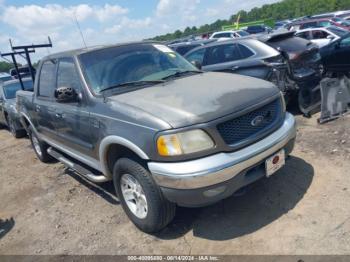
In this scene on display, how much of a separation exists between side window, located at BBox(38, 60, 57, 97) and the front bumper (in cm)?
261

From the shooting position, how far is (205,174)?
9.59 ft

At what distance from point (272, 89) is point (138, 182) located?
1742 mm

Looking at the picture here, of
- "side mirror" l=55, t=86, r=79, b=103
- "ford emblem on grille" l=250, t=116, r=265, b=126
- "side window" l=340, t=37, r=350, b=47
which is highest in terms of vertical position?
"side mirror" l=55, t=86, r=79, b=103

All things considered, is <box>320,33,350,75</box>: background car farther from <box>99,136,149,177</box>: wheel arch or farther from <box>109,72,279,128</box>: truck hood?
<box>99,136,149,177</box>: wheel arch

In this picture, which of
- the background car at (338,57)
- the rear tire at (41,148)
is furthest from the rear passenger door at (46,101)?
the background car at (338,57)

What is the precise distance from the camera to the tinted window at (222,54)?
7.50 metres

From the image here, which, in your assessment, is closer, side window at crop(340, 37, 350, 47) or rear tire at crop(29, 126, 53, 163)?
rear tire at crop(29, 126, 53, 163)

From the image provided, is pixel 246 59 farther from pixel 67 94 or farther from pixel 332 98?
pixel 67 94

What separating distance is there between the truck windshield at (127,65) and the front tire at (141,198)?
103cm

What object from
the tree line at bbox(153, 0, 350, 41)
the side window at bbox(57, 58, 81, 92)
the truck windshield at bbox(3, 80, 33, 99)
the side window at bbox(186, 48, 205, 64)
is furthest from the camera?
the tree line at bbox(153, 0, 350, 41)

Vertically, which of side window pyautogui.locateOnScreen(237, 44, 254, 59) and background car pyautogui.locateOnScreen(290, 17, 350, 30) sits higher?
side window pyautogui.locateOnScreen(237, 44, 254, 59)

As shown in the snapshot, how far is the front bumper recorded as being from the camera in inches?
116

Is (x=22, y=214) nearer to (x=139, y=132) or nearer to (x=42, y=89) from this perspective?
(x=42, y=89)

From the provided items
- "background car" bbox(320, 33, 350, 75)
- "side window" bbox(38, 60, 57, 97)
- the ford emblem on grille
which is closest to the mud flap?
"background car" bbox(320, 33, 350, 75)
